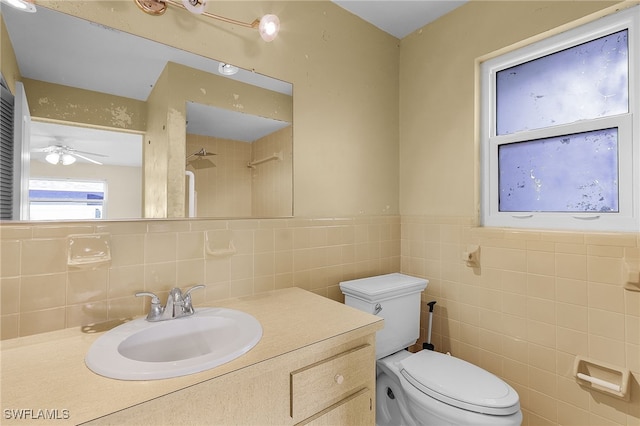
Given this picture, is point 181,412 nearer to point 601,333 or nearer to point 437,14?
point 601,333

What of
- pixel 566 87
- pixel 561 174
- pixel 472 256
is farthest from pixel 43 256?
pixel 566 87

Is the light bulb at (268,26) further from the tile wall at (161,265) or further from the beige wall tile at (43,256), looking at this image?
the beige wall tile at (43,256)

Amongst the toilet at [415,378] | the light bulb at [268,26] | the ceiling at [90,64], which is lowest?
the toilet at [415,378]

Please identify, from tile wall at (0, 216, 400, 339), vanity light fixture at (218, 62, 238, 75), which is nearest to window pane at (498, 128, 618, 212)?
tile wall at (0, 216, 400, 339)

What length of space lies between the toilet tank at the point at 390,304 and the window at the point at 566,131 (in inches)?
24.5

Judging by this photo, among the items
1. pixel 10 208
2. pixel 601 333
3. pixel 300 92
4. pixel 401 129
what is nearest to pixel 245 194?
pixel 300 92

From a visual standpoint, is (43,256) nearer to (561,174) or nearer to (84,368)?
(84,368)

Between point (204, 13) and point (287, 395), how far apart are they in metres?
1.49

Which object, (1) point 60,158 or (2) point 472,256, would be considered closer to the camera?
(1) point 60,158

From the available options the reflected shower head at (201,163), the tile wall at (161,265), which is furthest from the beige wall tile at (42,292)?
the reflected shower head at (201,163)

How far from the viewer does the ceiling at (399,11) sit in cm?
176

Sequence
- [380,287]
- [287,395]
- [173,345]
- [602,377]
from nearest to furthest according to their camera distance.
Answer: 1. [287,395]
2. [173,345]
3. [602,377]
4. [380,287]

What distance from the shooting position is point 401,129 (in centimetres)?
213

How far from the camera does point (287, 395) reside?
0.88m
